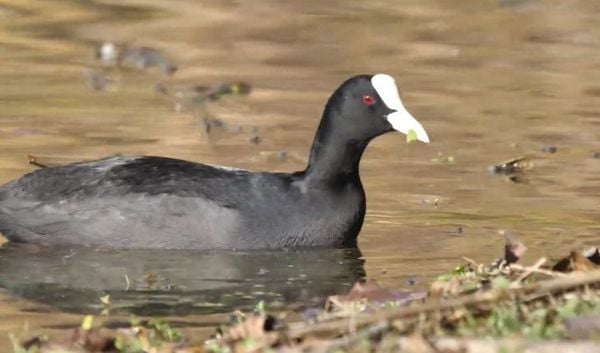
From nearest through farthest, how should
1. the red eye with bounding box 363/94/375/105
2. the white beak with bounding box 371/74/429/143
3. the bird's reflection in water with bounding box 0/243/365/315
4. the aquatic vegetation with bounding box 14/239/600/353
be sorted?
the aquatic vegetation with bounding box 14/239/600/353 → the bird's reflection in water with bounding box 0/243/365/315 → the white beak with bounding box 371/74/429/143 → the red eye with bounding box 363/94/375/105

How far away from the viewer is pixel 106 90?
12.2m

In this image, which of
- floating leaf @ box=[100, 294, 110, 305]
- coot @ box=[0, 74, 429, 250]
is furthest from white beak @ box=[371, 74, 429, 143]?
floating leaf @ box=[100, 294, 110, 305]

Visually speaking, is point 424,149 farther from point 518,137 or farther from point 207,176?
point 207,176

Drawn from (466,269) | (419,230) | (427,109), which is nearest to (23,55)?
(427,109)

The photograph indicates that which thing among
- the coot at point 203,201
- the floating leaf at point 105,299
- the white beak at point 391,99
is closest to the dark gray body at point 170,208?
the coot at point 203,201

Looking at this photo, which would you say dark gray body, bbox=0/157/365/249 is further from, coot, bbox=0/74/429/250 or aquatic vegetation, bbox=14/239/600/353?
aquatic vegetation, bbox=14/239/600/353

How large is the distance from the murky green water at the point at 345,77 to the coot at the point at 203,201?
27 cm

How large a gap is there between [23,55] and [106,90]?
4.86 feet

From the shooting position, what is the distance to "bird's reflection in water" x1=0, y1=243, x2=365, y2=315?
732 centimetres

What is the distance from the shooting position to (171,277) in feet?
25.9

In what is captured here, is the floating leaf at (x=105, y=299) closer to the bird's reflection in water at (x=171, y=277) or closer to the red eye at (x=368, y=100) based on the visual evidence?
the bird's reflection in water at (x=171, y=277)

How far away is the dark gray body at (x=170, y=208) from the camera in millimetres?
8500

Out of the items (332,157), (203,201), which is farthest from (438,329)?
(332,157)

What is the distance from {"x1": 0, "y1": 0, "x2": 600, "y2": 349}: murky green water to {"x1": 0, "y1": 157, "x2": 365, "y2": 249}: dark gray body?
0.87 ft
